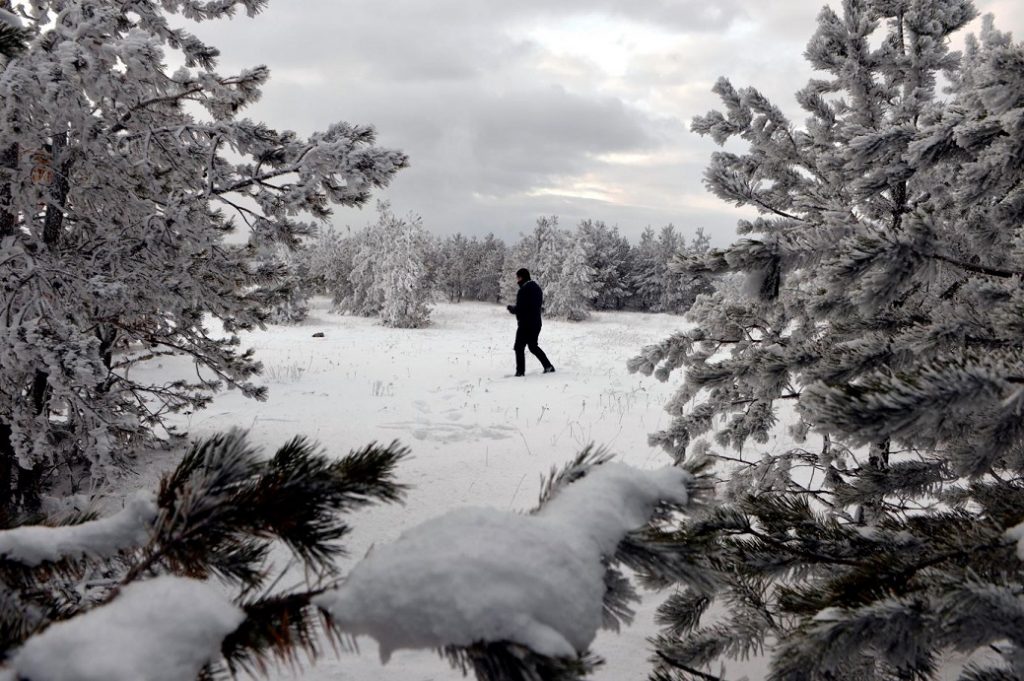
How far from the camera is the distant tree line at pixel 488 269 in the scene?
3145 cm

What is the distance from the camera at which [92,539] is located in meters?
1.09

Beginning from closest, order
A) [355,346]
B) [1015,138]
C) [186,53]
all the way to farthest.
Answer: [1015,138] < [186,53] < [355,346]

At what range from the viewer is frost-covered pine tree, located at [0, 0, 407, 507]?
3.51 metres

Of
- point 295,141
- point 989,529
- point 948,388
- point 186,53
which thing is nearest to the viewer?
point 948,388

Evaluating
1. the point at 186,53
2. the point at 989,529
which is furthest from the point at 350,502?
the point at 186,53

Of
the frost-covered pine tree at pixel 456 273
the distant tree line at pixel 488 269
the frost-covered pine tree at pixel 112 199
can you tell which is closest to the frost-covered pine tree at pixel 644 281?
the distant tree line at pixel 488 269

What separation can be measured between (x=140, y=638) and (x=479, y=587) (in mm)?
467

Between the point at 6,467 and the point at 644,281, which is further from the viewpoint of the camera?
the point at 644,281

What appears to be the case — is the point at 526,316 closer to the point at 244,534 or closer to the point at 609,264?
the point at 244,534

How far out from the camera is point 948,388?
1205 mm

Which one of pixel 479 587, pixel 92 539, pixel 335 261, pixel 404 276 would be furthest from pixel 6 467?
pixel 335 261

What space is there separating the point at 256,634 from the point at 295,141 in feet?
13.3

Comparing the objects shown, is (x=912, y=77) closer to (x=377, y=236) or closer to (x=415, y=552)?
(x=415, y=552)

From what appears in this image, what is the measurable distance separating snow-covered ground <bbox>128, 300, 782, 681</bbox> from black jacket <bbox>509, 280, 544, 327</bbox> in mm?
1151
